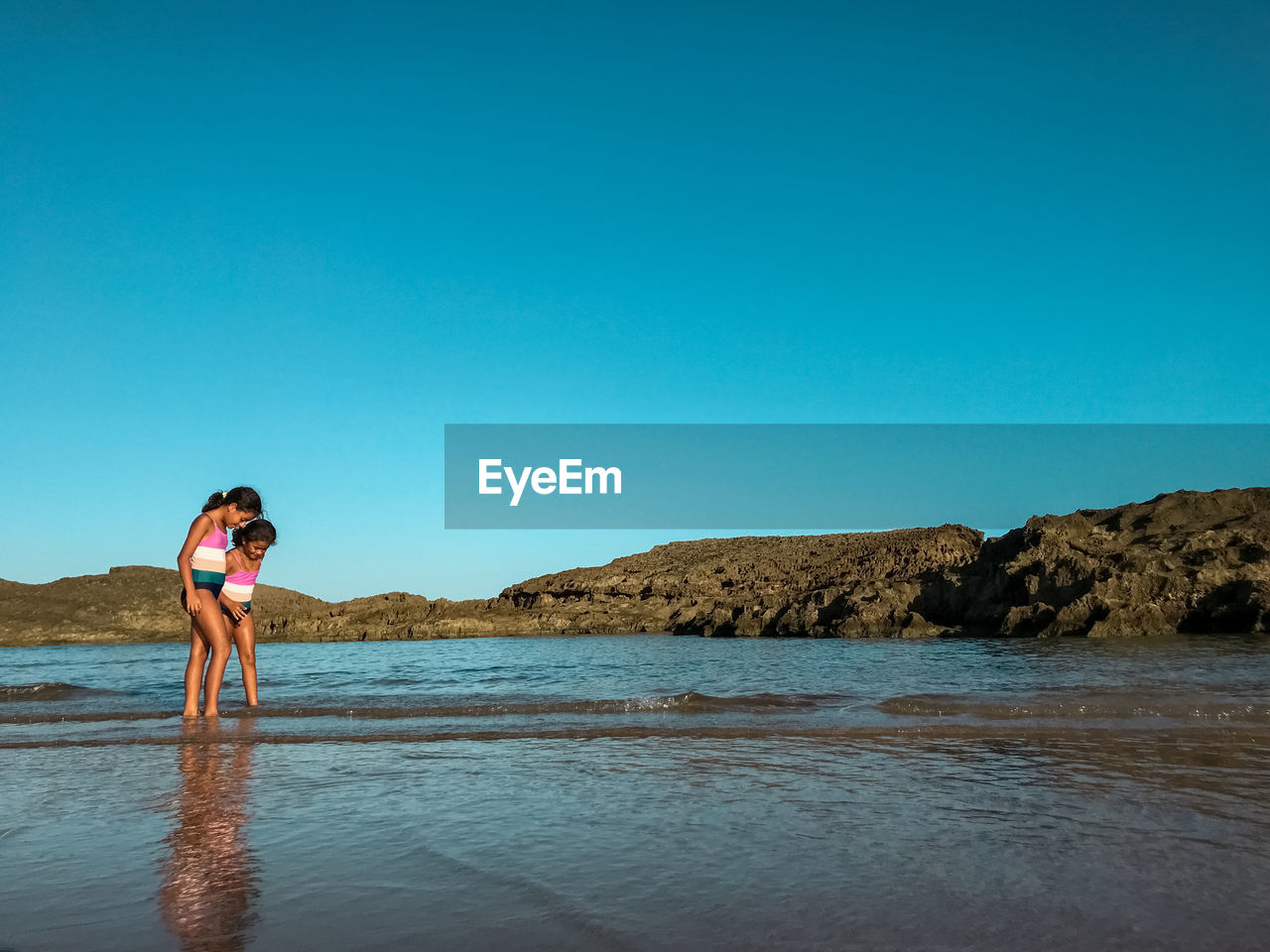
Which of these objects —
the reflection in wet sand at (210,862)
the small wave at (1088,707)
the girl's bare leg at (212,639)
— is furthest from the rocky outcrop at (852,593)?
the reflection in wet sand at (210,862)

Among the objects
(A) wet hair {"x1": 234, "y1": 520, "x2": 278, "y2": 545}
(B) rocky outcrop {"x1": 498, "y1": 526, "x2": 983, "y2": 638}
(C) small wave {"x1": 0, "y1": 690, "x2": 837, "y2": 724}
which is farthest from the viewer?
(B) rocky outcrop {"x1": 498, "y1": 526, "x2": 983, "y2": 638}

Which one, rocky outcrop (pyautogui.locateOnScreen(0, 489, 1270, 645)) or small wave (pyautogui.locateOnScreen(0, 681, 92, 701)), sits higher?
rocky outcrop (pyautogui.locateOnScreen(0, 489, 1270, 645))

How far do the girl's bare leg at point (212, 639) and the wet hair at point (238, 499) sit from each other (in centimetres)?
78

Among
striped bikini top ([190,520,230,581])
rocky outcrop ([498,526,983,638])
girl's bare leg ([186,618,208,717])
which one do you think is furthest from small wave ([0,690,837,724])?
rocky outcrop ([498,526,983,638])

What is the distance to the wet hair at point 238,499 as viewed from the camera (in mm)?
7340

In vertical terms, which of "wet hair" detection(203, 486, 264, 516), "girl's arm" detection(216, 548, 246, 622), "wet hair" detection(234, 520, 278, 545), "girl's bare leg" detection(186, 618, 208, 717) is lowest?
"girl's bare leg" detection(186, 618, 208, 717)

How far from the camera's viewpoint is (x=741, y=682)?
1053cm

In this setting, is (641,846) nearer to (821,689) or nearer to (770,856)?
(770,856)

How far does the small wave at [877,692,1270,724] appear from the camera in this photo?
6.38 meters

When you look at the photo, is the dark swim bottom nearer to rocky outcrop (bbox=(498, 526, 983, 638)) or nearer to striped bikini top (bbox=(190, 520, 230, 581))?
striped bikini top (bbox=(190, 520, 230, 581))

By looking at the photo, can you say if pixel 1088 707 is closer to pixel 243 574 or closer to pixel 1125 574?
pixel 243 574

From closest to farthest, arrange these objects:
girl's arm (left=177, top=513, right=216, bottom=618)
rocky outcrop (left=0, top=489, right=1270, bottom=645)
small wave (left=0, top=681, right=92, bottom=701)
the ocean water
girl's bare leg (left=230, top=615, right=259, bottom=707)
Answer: the ocean water, girl's arm (left=177, top=513, right=216, bottom=618), girl's bare leg (left=230, top=615, right=259, bottom=707), small wave (left=0, top=681, right=92, bottom=701), rocky outcrop (left=0, top=489, right=1270, bottom=645)

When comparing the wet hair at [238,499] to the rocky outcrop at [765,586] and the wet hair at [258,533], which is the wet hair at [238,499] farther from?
the rocky outcrop at [765,586]

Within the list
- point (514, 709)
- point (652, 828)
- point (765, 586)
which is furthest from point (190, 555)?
point (765, 586)
